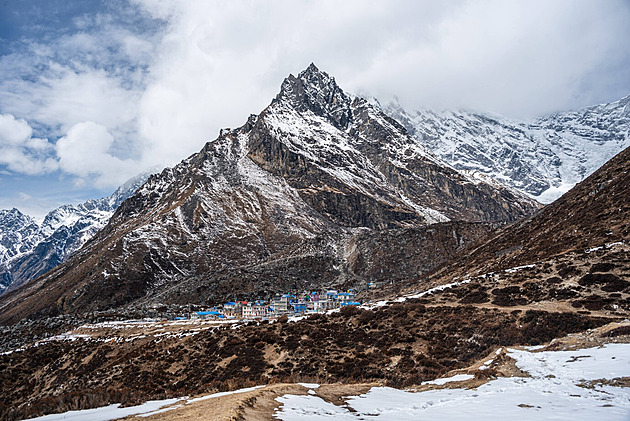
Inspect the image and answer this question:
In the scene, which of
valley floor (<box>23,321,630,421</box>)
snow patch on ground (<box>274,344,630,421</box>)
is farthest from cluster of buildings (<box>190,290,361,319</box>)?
snow patch on ground (<box>274,344,630,421</box>)

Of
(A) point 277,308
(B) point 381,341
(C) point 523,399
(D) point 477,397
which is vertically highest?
(C) point 523,399

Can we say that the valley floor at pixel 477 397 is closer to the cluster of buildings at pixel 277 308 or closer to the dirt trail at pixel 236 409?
the dirt trail at pixel 236 409

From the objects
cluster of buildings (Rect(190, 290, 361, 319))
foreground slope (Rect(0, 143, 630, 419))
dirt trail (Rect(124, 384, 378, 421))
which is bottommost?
cluster of buildings (Rect(190, 290, 361, 319))

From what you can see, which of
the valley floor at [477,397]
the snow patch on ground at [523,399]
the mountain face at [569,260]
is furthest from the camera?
the mountain face at [569,260]

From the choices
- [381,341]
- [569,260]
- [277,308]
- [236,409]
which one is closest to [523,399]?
[236,409]

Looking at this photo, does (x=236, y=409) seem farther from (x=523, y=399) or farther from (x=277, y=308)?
(x=277, y=308)

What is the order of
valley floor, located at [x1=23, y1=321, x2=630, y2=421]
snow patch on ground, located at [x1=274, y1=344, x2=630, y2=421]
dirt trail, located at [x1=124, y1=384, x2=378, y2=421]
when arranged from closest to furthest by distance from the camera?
dirt trail, located at [x1=124, y1=384, x2=378, y2=421]
snow patch on ground, located at [x1=274, y1=344, x2=630, y2=421]
valley floor, located at [x1=23, y1=321, x2=630, y2=421]

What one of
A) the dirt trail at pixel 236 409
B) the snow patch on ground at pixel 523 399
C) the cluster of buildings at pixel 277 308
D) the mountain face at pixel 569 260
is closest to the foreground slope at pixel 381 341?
the mountain face at pixel 569 260

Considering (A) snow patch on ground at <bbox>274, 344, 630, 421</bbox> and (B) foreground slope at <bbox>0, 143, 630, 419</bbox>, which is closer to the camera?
(A) snow patch on ground at <bbox>274, 344, 630, 421</bbox>

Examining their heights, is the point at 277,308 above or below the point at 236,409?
below

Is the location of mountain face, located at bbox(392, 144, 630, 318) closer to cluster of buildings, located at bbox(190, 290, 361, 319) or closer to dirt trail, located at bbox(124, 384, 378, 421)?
dirt trail, located at bbox(124, 384, 378, 421)

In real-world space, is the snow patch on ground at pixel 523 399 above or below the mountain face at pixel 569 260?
Answer: below

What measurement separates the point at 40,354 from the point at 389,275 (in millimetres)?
91594

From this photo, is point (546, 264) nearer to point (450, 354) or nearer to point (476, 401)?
point (450, 354)
